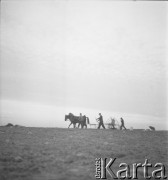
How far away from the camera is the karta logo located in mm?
8180

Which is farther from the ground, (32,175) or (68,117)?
(68,117)

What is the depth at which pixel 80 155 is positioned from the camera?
1058 cm

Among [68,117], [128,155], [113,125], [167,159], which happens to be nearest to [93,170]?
[128,155]

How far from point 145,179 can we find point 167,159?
4.05 metres

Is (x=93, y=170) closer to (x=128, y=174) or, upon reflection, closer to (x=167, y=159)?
(x=128, y=174)

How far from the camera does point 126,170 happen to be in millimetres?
8758

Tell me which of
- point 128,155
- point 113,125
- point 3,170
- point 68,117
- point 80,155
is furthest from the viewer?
point 113,125

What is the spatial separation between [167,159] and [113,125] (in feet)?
78.8

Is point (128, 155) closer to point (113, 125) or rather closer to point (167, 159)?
point (167, 159)

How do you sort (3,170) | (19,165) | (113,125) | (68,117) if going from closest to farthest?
(3,170), (19,165), (68,117), (113,125)

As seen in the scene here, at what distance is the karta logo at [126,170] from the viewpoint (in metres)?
8.18

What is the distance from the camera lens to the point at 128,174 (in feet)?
27.6

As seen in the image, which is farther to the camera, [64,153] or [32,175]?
[64,153]

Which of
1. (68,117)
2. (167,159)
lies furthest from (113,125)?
(167,159)
